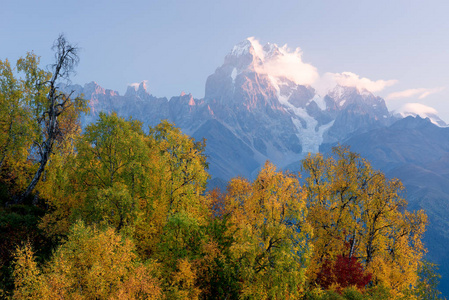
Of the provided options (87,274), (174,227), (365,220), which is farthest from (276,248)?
(365,220)

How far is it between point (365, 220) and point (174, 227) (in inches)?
1039

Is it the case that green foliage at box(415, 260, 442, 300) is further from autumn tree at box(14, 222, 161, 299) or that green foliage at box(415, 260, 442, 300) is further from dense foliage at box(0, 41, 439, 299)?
autumn tree at box(14, 222, 161, 299)

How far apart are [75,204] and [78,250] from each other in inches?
521

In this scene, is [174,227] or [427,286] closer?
[174,227]

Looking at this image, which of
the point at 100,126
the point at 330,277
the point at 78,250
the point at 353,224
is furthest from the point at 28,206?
the point at 353,224

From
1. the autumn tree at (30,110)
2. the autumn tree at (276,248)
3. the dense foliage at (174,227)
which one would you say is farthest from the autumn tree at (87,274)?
the autumn tree at (30,110)

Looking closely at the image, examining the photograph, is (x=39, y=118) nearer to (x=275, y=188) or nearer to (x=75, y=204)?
(x=75, y=204)

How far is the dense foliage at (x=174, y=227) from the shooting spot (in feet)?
67.0

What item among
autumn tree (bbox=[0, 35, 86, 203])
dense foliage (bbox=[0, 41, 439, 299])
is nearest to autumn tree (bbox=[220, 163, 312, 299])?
dense foliage (bbox=[0, 41, 439, 299])

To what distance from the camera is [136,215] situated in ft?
90.4

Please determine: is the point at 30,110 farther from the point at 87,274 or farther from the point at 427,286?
the point at 427,286

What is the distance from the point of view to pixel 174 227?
26.7m

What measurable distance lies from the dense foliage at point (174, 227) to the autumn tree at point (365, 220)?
0.15 m

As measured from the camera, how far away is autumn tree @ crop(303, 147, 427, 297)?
121 ft
